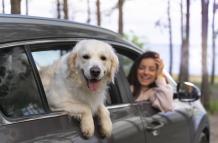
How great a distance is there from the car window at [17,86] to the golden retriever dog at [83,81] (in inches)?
7.7

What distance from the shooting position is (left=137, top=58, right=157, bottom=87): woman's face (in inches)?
224

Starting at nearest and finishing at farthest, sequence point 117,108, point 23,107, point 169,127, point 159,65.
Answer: point 23,107 → point 117,108 → point 169,127 → point 159,65

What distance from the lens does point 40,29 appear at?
3.97 meters

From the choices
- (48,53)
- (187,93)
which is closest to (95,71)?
(48,53)

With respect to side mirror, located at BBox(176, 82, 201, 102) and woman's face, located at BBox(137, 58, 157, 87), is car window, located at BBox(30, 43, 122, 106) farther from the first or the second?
side mirror, located at BBox(176, 82, 201, 102)

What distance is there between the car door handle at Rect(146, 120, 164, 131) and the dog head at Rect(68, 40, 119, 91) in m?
1.09

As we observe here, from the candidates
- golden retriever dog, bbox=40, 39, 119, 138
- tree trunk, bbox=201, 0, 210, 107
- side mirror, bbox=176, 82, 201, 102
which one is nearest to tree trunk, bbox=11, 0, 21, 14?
side mirror, bbox=176, 82, 201, 102

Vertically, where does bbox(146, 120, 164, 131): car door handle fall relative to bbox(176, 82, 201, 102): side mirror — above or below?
below

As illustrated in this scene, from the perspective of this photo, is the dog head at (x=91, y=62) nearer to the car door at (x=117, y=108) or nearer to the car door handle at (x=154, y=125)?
the car door at (x=117, y=108)

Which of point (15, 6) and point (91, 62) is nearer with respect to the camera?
point (91, 62)

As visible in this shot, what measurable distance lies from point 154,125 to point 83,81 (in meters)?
1.38

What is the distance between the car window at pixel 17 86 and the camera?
11.6 feet

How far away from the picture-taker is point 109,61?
421cm

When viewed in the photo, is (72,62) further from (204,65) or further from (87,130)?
(204,65)
